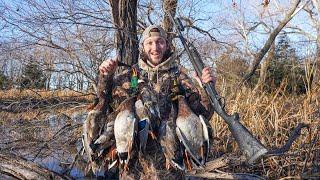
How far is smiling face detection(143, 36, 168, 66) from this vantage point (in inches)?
120

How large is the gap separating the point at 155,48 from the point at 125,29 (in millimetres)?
4664

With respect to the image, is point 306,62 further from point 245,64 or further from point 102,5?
point 245,64

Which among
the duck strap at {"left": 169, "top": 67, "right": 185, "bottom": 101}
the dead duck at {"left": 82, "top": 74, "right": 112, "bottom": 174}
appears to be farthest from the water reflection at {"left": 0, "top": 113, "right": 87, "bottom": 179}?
the duck strap at {"left": 169, "top": 67, "right": 185, "bottom": 101}

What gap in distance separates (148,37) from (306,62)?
3.41m

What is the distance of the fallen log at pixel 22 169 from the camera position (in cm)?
480

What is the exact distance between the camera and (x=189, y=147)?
278cm

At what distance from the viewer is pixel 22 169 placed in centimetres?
492

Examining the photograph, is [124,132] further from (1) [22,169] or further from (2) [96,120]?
(1) [22,169]

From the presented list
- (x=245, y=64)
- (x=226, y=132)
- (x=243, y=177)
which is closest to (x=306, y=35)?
(x=245, y=64)

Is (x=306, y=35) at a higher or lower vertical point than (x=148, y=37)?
higher

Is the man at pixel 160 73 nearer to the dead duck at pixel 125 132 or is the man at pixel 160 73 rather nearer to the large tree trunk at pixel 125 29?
the dead duck at pixel 125 132

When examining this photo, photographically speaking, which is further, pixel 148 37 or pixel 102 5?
pixel 102 5

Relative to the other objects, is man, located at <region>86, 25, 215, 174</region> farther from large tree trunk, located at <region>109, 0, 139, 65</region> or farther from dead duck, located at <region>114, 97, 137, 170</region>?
large tree trunk, located at <region>109, 0, 139, 65</region>

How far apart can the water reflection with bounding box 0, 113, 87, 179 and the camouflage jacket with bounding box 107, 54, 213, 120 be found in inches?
101
